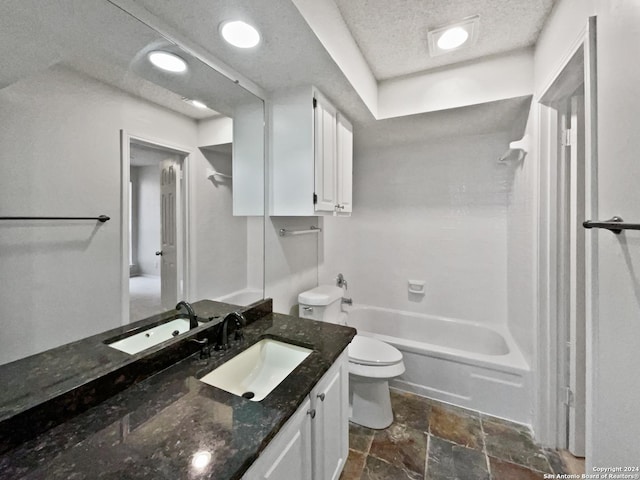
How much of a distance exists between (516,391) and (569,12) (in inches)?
86.8

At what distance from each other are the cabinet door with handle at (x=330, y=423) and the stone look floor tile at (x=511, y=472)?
877mm

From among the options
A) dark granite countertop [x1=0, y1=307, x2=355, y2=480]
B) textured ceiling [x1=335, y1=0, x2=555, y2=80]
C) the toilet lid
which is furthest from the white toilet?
textured ceiling [x1=335, y1=0, x2=555, y2=80]

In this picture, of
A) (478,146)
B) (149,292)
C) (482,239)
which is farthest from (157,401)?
(478,146)

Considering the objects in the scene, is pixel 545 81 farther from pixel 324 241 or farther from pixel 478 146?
pixel 324 241

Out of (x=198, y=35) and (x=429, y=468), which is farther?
(x=429, y=468)

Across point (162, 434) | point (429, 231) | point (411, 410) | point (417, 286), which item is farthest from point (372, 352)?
point (162, 434)

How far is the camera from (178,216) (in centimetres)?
123

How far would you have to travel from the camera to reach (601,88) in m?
0.85

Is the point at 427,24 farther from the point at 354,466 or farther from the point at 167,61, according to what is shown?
the point at 354,466

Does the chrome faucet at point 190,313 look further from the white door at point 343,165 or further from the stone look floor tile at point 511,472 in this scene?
the stone look floor tile at point 511,472

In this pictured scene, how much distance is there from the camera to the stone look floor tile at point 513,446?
1.51 meters

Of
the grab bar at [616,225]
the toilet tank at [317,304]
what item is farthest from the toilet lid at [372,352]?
the grab bar at [616,225]

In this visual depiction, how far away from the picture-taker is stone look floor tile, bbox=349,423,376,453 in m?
1.63

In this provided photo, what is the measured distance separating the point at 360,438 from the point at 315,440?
0.86m
